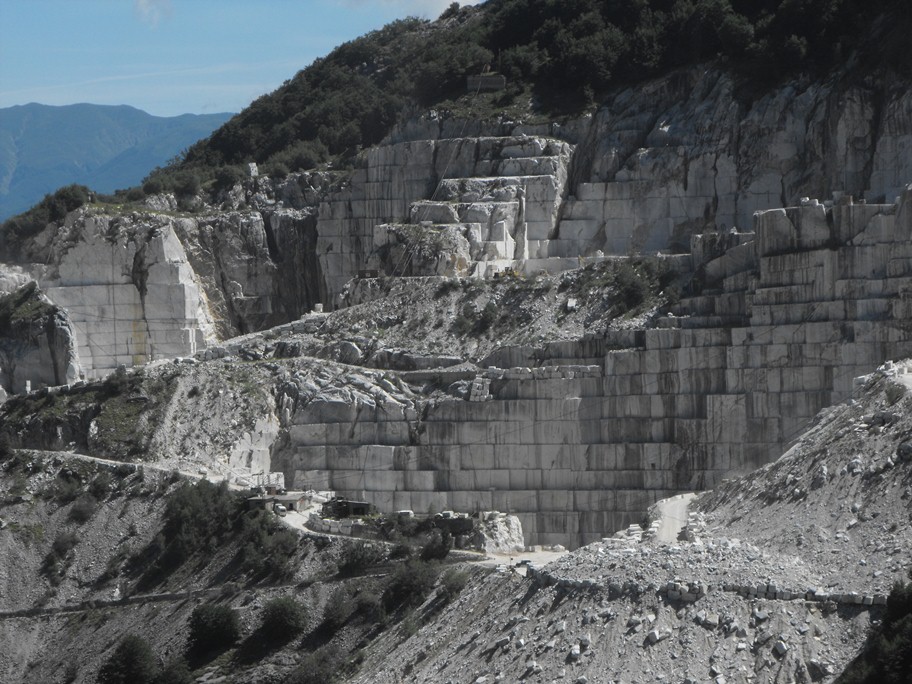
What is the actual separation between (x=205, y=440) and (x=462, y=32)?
73.1 feet

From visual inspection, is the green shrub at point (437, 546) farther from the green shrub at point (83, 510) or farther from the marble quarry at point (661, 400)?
the green shrub at point (83, 510)

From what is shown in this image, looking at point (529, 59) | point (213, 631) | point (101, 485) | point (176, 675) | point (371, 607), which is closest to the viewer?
point (371, 607)

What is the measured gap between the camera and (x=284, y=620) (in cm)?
5750

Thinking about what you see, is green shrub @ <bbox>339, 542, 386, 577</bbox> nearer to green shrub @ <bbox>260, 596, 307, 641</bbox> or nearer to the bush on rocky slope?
green shrub @ <bbox>260, 596, 307, 641</bbox>

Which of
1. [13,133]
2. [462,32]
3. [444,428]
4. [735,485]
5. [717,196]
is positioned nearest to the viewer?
[735,485]

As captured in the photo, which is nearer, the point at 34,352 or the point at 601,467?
the point at 601,467

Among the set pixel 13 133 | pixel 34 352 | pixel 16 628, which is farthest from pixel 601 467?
pixel 13 133

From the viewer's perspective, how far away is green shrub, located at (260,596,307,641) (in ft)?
188

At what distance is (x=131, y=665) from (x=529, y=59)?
27928mm

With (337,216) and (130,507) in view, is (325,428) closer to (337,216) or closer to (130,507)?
(130,507)

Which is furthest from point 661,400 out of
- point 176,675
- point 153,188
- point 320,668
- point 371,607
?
point 153,188

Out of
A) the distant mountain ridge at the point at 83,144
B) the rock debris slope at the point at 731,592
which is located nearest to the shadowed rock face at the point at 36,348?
the rock debris slope at the point at 731,592

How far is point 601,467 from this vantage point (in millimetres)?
63531

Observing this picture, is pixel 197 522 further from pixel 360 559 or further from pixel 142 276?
pixel 142 276
